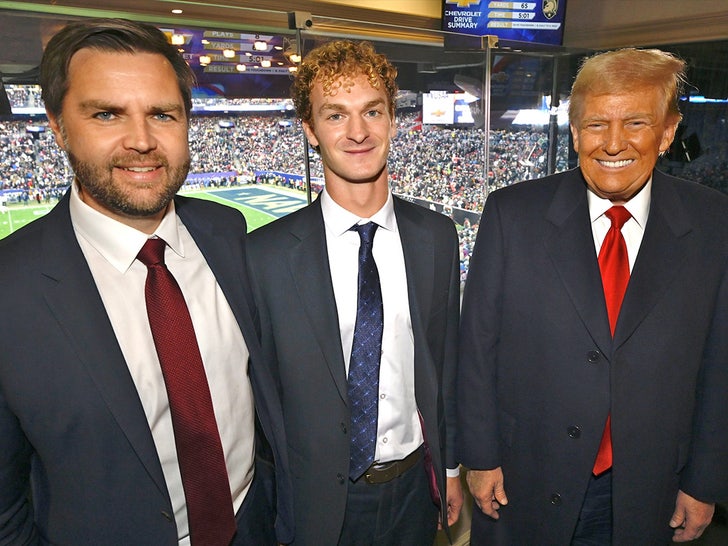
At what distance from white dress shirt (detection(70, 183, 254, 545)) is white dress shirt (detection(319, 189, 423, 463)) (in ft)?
1.14

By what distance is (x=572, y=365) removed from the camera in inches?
59.7

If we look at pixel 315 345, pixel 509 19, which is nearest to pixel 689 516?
pixel 315 345

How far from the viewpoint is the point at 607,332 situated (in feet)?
4.82

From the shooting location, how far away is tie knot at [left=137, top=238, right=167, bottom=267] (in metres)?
1.30

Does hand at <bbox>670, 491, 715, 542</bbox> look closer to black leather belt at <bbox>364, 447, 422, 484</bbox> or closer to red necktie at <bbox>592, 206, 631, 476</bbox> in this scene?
red necktie at <bbox>592, 206, 631, 476</bbox>

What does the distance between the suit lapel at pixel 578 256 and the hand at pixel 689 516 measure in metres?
0.64

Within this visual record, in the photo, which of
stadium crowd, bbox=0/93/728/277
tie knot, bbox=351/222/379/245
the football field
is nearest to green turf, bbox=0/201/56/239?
stadium crowd, bbox=0/93/728/277

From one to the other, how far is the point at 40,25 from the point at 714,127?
425 centimetres

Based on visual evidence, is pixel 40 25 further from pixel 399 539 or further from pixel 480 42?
pixel 480 42

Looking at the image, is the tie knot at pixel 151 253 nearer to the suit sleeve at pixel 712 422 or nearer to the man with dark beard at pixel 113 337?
the man with dark beard at pixel 113 337

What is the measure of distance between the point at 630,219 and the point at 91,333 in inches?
59.1

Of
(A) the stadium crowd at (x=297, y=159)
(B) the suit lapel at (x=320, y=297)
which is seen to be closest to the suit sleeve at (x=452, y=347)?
(B) the suit lapel at (x=320, y=297)

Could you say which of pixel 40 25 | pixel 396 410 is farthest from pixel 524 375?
pixel 40 25

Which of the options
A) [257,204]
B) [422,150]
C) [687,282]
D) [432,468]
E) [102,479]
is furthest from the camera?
[422,150]
